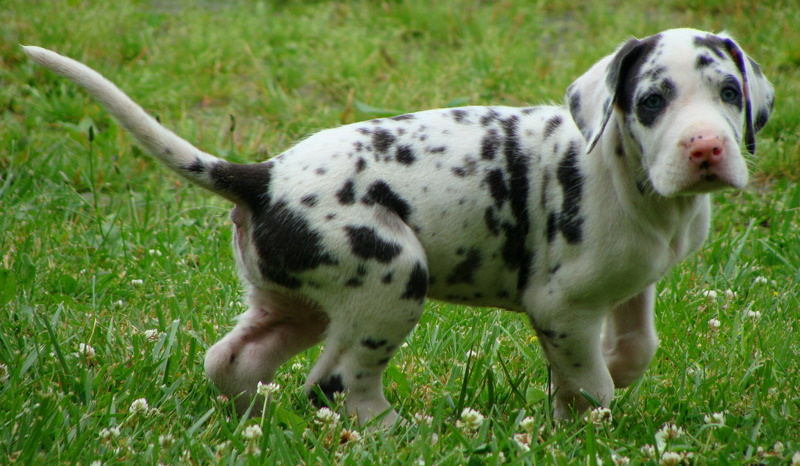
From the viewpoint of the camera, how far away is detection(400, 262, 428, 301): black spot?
3.34m

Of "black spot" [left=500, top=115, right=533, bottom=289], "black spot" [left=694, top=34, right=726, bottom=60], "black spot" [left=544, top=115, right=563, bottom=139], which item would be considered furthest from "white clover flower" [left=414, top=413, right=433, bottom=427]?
"black spot" [left=694, top=34, right=726, bottom=60]

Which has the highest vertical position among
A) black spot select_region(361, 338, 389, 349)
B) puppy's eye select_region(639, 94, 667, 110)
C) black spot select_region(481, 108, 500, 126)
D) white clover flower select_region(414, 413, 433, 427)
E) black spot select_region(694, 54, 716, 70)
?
black spot select_region(694, 54, 716, 70)

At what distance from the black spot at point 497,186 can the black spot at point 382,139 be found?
386mm

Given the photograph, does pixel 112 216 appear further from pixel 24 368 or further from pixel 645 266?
pixel 645 266

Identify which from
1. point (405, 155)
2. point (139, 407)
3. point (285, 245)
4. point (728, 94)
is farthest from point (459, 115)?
point (139, 407)

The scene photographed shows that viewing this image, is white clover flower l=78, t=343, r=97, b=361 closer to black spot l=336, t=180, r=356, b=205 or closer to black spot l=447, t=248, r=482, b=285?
black spot l=336, t=180, r=356, b=205

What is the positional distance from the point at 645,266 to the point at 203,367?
1829 millimetres

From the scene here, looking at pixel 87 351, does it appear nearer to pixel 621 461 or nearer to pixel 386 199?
pixel 386 199

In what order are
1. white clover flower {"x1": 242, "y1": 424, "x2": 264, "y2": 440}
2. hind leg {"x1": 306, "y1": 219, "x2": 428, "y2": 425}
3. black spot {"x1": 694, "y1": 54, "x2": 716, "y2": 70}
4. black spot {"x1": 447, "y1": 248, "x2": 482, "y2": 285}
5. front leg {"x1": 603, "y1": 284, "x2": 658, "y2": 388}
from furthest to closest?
front leg {"x1": 603, "y1": 284, "x2": 658, "y2": 388}, black spot {"x1": 447, "y1": 248, "x2": 482, "y2": 285}, hind leg {"x1": 306, "y1": 219, "x2": 428, "y2": 425}, black spot {"x1": 694, "y1": 54, "x2": 716, "y2": 70}, white clover flower {"x1": 242, "y1": 424, "x2": 264, "y2": 440}

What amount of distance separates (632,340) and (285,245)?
59.7 inches

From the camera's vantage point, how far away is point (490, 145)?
3.59 m

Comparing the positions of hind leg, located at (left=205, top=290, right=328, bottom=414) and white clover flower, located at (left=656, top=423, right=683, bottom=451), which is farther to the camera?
hind leg, located at (left=205, top=290, right=328, bottom=414)

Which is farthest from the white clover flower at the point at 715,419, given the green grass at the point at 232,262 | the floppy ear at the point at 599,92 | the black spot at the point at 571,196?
the floppy ear at the point at 599,92

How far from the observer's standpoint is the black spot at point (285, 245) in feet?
11.0
